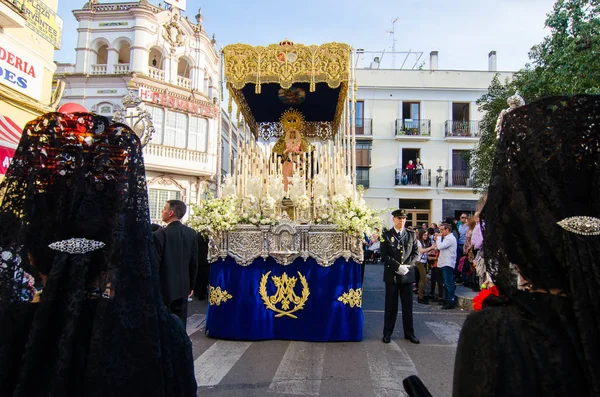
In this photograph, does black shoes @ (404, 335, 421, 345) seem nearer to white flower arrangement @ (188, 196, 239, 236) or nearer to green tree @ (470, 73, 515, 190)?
Result: white flower arrangement @ (188, 196, 239, 236)

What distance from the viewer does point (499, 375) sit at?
135cm

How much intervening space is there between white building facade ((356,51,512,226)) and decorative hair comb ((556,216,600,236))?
79.4 feet

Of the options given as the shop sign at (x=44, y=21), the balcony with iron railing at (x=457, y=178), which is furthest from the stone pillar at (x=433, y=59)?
the shop sign at (x=44, y=21)

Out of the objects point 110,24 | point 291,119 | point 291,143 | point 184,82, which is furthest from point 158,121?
point 291,143

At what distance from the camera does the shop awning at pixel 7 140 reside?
9242mm

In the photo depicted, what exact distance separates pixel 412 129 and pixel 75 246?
85.0 ft

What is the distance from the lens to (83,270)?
161 centimetres

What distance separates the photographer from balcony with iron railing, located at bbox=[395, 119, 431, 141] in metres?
25.6

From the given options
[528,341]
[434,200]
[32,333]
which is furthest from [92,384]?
[434,200]

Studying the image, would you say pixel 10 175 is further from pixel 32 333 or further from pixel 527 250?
pixel 527 250

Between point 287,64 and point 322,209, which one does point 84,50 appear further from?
point 322,209

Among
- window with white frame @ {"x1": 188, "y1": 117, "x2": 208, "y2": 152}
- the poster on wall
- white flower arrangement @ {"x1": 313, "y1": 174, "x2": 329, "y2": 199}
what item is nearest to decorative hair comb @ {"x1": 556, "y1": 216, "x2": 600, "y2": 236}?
white flower arrangement @ {"x1": 313, "y1": 174, "x2": 329, "y2": 199}

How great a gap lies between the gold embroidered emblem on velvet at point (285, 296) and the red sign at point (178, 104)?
657 inches

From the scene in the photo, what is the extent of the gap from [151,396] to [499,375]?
1.26 m
